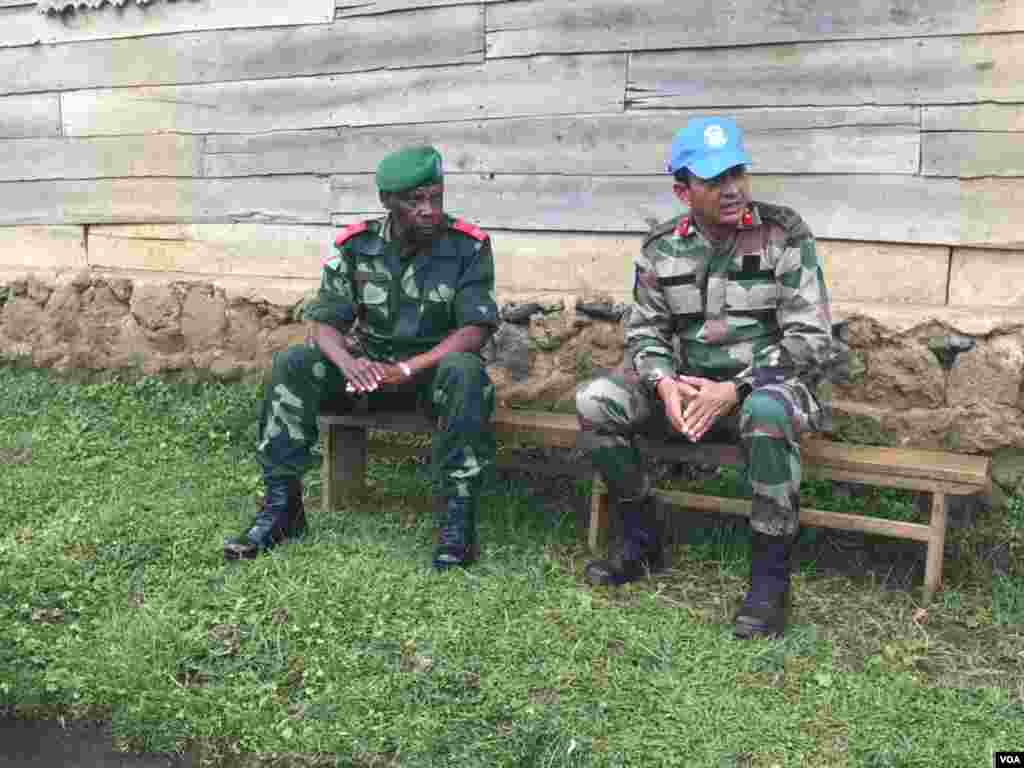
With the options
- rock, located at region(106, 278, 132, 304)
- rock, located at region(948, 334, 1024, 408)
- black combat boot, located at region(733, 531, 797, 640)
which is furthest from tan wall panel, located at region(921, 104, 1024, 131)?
rock, located at region(106, 278, 132, 304)

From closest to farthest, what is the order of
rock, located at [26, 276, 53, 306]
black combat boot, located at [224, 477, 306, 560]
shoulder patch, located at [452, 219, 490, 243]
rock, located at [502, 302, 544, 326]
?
black combat boot, located at [224, 477, 306, 560] < shoulder patch, located at [452, 219, 490, 243] < rock, located at [502, 302, 544, 326] < rock, located at [26, 276, 53, 306]

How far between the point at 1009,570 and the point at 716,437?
1.11m

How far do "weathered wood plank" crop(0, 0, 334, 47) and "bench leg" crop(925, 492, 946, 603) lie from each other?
3544 mm

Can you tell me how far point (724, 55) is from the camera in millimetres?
4461

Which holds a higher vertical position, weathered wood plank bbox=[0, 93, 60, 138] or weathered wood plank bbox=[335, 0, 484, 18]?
weathered wood plank bbox=[335, 0, 484, 18]

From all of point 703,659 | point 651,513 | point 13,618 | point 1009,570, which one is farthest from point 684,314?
point 13,618

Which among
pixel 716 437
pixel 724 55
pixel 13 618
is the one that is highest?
pixel 724 55

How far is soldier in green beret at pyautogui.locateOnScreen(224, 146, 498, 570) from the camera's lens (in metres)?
4.00

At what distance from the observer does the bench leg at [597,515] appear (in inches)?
159

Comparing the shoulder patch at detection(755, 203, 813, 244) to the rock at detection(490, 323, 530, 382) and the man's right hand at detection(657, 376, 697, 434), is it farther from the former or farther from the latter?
the rock at detection(490, 323, 530, 382)

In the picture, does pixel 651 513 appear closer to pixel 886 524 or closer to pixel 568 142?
pixel 886 524

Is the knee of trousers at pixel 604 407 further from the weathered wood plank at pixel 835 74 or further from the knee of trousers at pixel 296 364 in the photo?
the weathered wood plank at pixel 835 74

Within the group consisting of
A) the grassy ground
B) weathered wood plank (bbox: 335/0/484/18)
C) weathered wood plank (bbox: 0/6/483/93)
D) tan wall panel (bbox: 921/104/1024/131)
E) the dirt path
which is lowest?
the dirt path

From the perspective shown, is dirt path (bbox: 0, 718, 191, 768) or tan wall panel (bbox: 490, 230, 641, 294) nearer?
dirt path (bbox: 0, 718, 191, 768)
